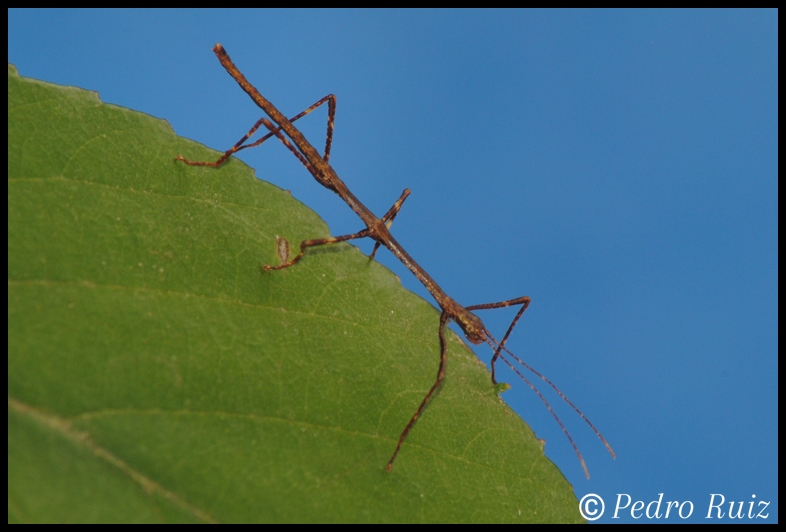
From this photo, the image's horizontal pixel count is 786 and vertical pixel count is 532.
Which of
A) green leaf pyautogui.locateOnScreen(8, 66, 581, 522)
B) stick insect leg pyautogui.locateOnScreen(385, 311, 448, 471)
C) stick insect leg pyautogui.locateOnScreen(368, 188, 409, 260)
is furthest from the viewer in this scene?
stick insect leg pyautogui.locateOnScreen(368, 188, 409, 260)

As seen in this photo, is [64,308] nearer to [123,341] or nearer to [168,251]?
[123,341]

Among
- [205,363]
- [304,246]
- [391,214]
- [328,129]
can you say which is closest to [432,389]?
[304,246]

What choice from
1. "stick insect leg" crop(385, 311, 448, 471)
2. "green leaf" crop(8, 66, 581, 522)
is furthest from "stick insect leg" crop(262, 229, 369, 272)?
"stick insect leg" crop(385, 311, 448, 471)

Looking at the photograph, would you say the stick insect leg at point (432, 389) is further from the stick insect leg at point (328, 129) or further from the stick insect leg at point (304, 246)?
the stick insect leg at point (328, 129)

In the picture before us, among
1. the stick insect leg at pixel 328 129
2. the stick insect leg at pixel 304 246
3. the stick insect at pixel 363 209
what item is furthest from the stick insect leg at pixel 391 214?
the stick insect leg at pixel 304 246

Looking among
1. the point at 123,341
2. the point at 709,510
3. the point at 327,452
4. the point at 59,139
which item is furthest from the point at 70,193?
the point at 709,510

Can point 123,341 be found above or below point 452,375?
below

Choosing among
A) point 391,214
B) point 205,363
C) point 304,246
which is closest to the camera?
point 205,363

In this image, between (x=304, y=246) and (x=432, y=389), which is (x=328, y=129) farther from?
(x=432, y=389)

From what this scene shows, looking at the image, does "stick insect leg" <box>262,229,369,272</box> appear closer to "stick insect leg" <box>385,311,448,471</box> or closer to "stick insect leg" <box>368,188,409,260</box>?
"stick insect leg" <box>385,311,448,471</box>
